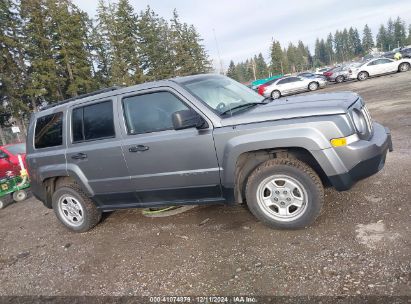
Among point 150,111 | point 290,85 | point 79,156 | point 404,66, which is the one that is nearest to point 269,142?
point 150,111

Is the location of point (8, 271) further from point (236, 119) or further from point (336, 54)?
point (336, 54)

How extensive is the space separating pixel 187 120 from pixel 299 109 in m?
1.26

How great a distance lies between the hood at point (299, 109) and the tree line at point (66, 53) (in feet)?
111

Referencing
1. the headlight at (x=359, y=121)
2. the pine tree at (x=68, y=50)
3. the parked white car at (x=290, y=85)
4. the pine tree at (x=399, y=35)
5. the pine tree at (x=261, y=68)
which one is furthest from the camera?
the pine tree at (x=399, y=35)

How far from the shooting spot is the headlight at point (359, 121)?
152 inches

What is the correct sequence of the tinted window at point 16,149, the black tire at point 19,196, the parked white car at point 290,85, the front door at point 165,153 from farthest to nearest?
the parked white car at point 290,85, the tinted window at point 16,149, the black tire at point 19,196, the front door at point 165,153

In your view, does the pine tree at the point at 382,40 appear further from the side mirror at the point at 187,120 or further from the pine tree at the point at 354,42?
the side mirror at the point at 187,120

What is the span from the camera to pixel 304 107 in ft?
12.8

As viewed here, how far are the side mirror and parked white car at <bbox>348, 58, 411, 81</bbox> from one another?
26692 mm

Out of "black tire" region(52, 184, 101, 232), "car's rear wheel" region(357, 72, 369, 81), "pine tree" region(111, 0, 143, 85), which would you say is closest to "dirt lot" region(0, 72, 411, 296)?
"black tire" region(52, 184, 101, 232)

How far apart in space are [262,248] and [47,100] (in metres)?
39.7

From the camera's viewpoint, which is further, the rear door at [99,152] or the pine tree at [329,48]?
the pine tree at [329,48]

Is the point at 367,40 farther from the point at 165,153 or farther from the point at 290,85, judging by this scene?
the point at 165,153

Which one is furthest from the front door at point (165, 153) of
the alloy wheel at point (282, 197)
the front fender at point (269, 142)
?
the alloy wheel at point (282, 197)
